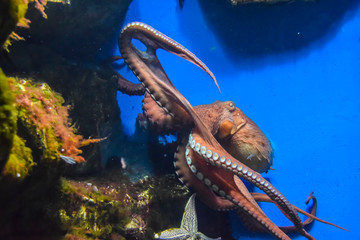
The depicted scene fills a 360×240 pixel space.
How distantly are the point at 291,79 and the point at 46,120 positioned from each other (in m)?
4.38

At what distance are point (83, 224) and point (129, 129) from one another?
2269 millimetres

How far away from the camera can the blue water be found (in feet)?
15.1

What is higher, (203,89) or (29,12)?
(203,89)

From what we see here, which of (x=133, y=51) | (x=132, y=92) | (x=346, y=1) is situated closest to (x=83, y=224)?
(x=133, y=51)

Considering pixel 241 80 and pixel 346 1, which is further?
pixel 241 80

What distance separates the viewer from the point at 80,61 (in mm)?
4273

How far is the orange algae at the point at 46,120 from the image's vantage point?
86.6 inches

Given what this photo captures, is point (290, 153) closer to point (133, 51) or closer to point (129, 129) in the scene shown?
point (129, 129)

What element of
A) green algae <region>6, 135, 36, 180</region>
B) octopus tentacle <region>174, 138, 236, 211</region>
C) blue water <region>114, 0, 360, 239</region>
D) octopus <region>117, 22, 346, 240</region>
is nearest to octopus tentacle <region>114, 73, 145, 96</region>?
blue water <region>114, 0, 360, 239</region>

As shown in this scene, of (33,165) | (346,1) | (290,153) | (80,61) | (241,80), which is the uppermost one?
(346,1)

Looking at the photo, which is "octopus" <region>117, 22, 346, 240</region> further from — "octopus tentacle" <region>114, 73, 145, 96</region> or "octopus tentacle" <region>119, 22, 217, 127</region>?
"octopus tentacle" <region>114, 73, 145, 96</region>

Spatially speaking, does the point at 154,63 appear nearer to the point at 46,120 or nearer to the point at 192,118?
the point at 192,118

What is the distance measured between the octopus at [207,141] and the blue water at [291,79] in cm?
98

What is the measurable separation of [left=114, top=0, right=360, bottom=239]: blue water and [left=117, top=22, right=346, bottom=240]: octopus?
977mm
